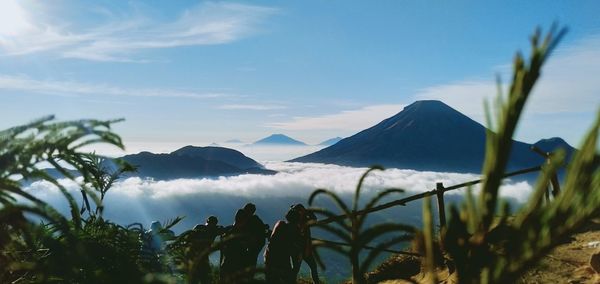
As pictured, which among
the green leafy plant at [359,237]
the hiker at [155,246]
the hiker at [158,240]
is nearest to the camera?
the green leafy plant at [359,237]

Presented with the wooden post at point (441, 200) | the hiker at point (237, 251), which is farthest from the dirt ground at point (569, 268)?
the hiker at point (237, 251)

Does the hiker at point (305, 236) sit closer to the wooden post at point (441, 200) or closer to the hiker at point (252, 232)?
the hiker at point (252, 232)

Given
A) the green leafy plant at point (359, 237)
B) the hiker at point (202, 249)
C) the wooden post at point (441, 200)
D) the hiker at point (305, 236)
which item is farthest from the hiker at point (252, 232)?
the green leafy plant at point (359, 237)

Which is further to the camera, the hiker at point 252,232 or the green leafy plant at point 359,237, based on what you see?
the hiker at point 252,232

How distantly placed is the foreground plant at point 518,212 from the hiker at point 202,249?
94 cm

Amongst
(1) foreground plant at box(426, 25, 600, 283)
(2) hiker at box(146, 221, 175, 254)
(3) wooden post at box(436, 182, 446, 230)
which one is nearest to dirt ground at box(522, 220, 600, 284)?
(3) wooden post at box(436, 182, 446, 230)

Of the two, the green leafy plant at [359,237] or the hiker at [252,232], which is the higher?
the green leafy plant at [359,237]

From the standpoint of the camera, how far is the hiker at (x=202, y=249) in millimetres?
1984

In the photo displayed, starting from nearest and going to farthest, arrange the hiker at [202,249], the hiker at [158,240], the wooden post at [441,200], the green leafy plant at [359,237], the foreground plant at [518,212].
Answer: the foreground plant at [518,212] → the green leafy plant at [359,237] → the hiker at [202,249] → the hiker at [158,240] → the wooden post at [441,200]

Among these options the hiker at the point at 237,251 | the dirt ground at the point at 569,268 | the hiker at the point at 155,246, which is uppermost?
the hiker at the point at 155,246

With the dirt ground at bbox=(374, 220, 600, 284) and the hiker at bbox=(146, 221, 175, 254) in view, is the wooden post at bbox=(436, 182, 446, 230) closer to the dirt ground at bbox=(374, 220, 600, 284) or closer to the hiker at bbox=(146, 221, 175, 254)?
the dirt ground at bbox=(374, 220, 600, 284)

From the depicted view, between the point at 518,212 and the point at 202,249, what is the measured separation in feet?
6.44

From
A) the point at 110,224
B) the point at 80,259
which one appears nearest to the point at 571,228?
the point at 80,259

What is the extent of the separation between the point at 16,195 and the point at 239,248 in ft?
17.7
